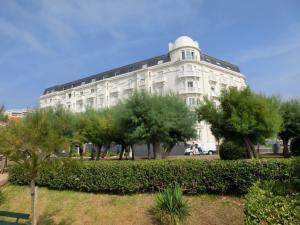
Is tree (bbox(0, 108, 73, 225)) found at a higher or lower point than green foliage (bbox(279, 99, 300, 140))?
lower

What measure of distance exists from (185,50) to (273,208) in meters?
47.6

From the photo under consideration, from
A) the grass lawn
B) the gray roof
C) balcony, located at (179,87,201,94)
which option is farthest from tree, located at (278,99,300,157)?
the gray roof

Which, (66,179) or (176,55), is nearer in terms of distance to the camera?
(66,179)

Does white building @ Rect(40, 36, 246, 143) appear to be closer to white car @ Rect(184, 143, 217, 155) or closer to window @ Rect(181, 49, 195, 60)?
window @ Rect(181, 49, 195, 60)

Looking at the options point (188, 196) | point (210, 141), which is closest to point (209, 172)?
point (188, 196)

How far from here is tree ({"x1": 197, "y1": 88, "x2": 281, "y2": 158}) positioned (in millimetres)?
15195

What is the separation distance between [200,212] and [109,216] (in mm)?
3014

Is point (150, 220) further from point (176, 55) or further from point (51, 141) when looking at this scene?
point (176, 55)

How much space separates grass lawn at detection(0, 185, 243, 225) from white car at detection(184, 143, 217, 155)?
3184cm

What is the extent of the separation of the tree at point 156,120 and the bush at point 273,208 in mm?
14075

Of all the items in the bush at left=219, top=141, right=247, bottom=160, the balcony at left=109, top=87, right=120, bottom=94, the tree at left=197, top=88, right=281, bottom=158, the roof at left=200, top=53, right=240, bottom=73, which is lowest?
the bush at left=219, top=141, right=247, bottom=160

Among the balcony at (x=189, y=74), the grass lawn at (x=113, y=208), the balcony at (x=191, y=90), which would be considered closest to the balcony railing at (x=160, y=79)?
the balcony at (x=189, y=74)

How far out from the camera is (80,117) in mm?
Result: 24906

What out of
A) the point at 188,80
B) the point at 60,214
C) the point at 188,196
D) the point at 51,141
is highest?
the point at 188,80
